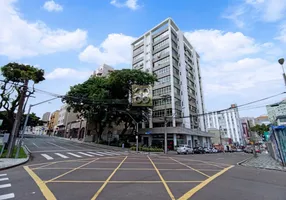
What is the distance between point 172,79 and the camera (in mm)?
40125

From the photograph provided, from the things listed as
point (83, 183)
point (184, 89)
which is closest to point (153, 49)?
point (184, 89)

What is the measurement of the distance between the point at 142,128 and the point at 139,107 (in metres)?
9.18

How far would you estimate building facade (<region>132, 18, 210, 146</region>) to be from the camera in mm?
39344

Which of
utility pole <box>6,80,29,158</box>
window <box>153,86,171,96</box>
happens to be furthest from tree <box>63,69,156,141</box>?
utility pole <box>6,80,29,158</box>

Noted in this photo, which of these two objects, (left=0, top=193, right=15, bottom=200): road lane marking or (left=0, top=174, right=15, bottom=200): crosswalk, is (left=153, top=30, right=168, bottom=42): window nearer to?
(left=0, top=174, right=15, bottom=200): crosswalk

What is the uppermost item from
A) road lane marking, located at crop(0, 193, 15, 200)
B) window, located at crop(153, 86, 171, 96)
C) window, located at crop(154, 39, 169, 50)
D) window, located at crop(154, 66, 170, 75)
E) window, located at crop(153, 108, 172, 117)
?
window, located at crop(154, 39, 169, 50)

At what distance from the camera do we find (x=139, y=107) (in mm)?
34750

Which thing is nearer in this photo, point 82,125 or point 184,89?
point 184,89

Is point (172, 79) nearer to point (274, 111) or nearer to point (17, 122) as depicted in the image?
point (274, 111)

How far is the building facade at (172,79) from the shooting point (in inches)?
1549

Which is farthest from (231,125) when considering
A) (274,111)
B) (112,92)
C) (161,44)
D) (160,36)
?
(112,92)

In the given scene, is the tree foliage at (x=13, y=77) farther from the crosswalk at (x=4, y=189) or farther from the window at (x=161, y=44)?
the window at (x=161, y=44)

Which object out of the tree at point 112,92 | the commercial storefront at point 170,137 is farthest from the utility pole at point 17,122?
the commercial storefront at point 170,137

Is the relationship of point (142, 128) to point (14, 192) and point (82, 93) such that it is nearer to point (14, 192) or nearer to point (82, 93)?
point (82, 93)
